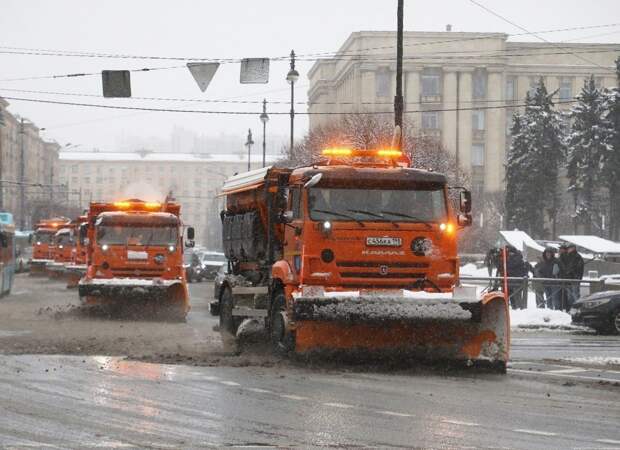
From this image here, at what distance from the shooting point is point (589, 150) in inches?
3415

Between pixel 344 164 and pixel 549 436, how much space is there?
752 cm

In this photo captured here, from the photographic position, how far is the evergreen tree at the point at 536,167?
89938 millimetres

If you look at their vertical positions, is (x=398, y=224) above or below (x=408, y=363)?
above

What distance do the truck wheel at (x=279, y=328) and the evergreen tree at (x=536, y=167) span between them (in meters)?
73.3

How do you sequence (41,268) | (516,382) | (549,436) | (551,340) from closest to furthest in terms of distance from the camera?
(549,436) < (516,382) < (551,340) < (41,268)

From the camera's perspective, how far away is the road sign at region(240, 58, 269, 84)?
32906 mm

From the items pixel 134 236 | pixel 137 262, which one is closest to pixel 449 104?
pixel 134 236

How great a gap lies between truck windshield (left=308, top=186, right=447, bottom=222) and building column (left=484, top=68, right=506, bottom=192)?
104808 mm

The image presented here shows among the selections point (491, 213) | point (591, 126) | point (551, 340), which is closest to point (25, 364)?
point (551, 340)

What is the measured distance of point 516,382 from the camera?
14828mm

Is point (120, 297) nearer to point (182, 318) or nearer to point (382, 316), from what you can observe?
point (182, 318)

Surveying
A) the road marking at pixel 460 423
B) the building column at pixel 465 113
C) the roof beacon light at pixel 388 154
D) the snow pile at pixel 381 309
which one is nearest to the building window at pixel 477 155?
the building column at pixel 465 113

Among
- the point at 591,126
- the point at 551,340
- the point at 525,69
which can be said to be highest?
the point at 525,69

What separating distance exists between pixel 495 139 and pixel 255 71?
92.9 meters
